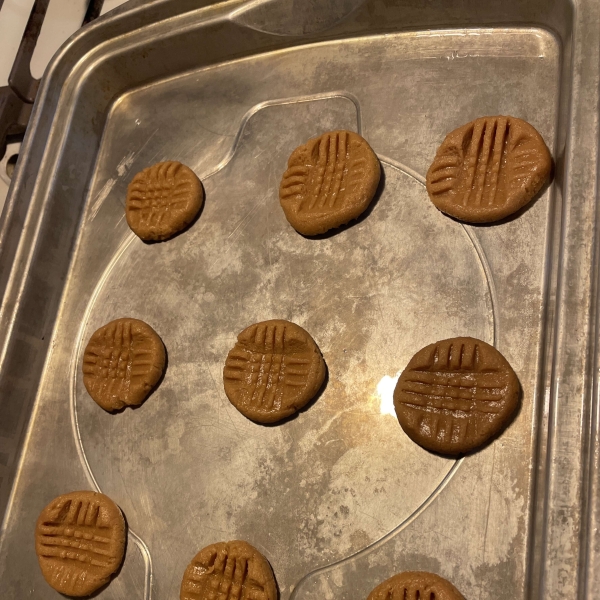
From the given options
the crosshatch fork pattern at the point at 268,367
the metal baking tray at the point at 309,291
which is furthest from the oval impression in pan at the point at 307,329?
the crosshatch fork pattern at the point at 268,367

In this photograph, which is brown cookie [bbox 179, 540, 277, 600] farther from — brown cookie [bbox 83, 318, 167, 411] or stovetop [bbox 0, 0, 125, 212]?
stovetop [bbox 0, 0, 125, 212]

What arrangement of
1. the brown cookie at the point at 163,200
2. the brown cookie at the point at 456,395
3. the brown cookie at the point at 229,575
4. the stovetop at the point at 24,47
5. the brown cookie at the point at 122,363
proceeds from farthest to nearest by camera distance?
the stovetop at the point at 24,47
the brown cookie at the point at 163,200
the brown cookie at the point at 122,363
the brown cookie at the point at 229,575
the brown cookie at the point at 456,395

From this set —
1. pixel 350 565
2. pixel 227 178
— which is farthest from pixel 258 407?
pixel 227 178

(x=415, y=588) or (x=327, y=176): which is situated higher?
(x=327, y=176)

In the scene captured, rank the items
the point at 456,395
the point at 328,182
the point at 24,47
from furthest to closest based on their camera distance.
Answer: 1. the point at 24,47
2. the point at 328,182
3. the point at 456,395

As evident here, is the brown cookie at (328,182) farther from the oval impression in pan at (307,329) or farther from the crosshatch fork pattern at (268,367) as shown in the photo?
the crosshatch fork pattern at (268,367)

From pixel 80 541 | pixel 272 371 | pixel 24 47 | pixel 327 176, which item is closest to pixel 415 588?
pixel 272 371

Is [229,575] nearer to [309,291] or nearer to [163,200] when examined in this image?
[309,291]
